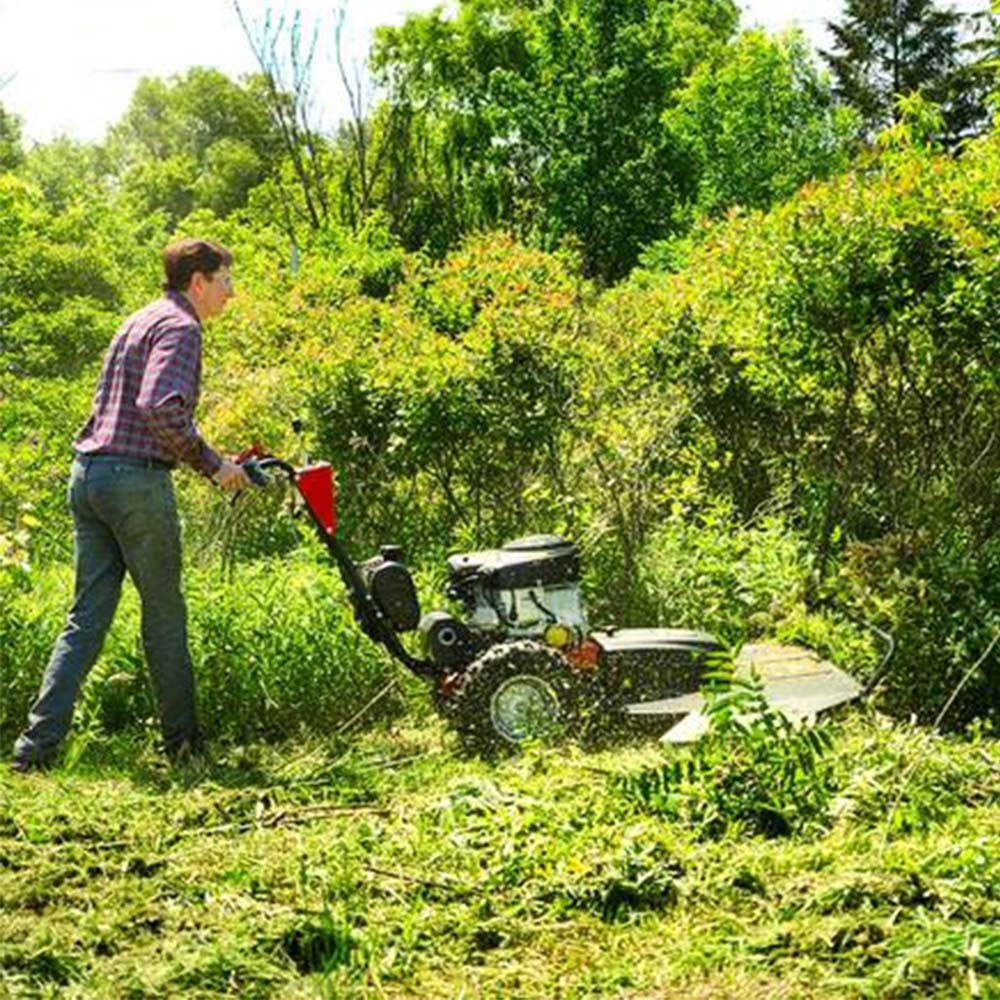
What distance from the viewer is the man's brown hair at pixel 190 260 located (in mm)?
5344

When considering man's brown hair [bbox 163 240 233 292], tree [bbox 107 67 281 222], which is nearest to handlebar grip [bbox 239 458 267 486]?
man's brown hair [bbox 163 240 233 292]

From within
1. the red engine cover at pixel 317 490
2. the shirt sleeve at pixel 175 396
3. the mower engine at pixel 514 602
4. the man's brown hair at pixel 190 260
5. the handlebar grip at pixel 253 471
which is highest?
the man's brown hair at pixel 190 260

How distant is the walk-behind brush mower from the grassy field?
0.57 meters

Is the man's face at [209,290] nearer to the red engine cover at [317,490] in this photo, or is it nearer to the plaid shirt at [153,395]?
the plaid shirt at [153,395]

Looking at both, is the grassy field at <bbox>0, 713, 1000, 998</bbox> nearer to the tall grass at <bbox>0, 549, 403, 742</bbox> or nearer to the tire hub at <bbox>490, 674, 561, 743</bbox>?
the tire hub at <bbox>490, 674, 561, 743</bbox>

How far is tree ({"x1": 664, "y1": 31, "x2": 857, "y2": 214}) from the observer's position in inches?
1019

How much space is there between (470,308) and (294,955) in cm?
562

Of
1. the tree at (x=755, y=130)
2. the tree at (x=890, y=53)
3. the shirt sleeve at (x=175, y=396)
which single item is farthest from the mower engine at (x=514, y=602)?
the tree at (x=890, y=53)

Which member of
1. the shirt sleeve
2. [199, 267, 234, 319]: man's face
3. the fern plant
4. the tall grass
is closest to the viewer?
the fern plant

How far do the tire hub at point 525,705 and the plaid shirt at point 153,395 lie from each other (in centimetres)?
128

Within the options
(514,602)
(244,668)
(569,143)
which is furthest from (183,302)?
(569,143)

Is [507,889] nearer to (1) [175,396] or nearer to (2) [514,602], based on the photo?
(2) [514,602]

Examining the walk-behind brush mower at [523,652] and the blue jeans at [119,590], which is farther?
the walk-behind brush mower at [523,652]

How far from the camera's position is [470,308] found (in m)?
8.59
